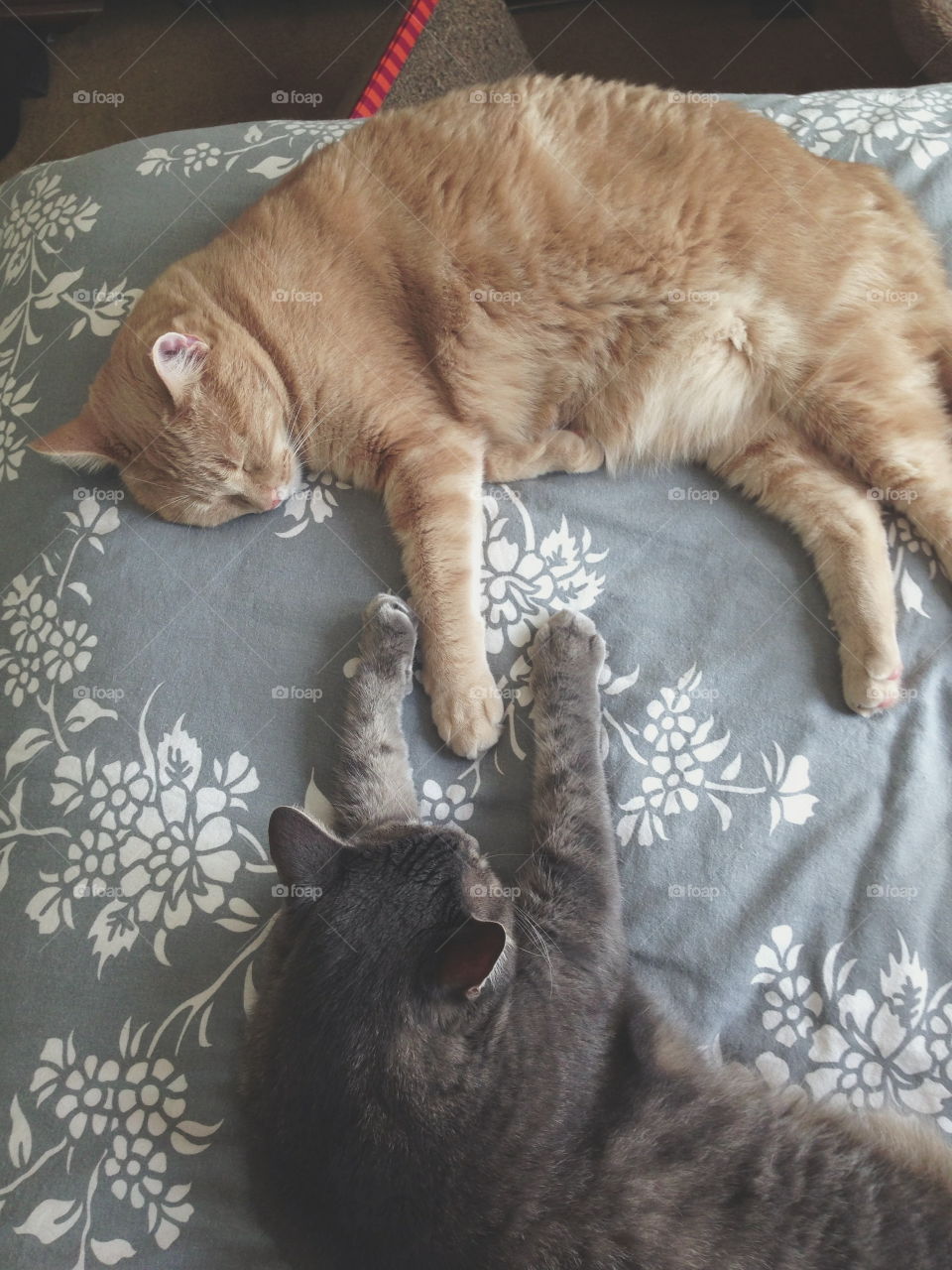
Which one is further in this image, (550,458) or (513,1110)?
(550,458)

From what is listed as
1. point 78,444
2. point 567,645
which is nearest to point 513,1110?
point 567,645

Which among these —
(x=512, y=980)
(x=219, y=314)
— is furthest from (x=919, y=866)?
(x=219, y=314)

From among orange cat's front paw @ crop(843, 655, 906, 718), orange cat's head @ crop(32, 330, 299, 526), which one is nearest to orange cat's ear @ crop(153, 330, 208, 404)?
orange cat's head @ crop(32, 330, 299, 526)

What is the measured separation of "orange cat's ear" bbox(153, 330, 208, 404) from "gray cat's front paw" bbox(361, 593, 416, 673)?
1.61 ft

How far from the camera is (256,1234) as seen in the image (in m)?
1.27

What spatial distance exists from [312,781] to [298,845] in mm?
251

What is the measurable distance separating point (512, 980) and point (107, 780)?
2.44 feet

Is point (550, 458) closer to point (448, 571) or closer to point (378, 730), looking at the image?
point (448, 571)

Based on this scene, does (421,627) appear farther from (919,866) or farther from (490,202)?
(919,866)

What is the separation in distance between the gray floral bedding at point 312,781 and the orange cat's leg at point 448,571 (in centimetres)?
5

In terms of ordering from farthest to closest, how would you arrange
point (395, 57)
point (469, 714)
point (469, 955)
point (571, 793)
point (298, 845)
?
point (395, 57) → point (469, 714) → point (571, 793) → point (298, 845) → point (469, 955)

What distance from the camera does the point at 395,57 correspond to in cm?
240

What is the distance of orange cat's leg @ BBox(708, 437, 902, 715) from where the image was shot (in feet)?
4.89

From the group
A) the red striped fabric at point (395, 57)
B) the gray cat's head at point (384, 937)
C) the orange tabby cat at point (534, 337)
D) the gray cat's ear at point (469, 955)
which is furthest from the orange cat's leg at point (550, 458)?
the red striped fabric at point (395, 57)
